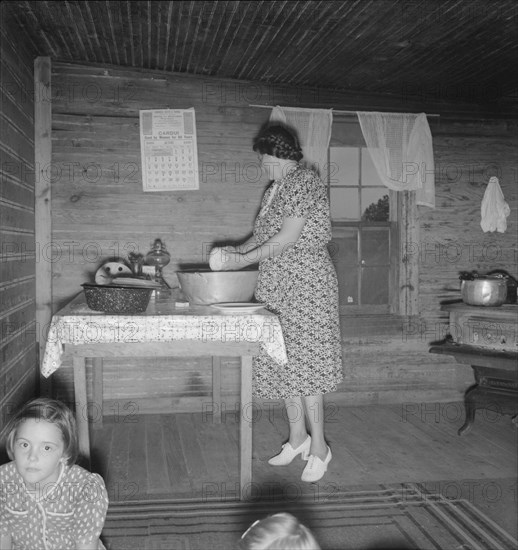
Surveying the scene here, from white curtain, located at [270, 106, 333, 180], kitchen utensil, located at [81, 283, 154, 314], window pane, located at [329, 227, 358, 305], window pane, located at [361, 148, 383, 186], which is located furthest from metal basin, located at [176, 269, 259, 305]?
window pane, located at [361, 148, 383, 186]

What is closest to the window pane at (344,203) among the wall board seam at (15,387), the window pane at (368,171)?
the window pane at (368,171)

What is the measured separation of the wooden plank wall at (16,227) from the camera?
10.2 ft

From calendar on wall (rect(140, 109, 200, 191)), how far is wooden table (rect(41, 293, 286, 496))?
5.84ft

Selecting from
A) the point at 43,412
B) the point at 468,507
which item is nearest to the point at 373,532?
the point at 468,507

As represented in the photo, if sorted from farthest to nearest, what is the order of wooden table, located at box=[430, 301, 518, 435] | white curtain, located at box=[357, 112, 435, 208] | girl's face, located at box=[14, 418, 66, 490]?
white curtain, located at box=[357, 112, 435, 208] < wooden table, located at box=[430, 301, 518, 435] < girl's face, located at box=[14, 418, 66, 490]

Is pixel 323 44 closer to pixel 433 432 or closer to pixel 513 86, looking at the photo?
pixel 513 86

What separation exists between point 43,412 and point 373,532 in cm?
143

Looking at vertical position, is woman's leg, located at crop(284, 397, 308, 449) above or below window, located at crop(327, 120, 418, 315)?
below

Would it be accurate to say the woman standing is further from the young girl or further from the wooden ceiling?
the young girl

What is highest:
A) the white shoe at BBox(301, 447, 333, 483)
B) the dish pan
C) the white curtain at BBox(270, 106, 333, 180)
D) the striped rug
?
the white curtain at BBox(270, 106, 333, 180)

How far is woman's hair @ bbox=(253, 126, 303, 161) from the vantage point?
3.10m

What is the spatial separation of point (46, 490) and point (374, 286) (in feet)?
10.6

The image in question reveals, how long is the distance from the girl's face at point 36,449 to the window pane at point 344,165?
124 inches

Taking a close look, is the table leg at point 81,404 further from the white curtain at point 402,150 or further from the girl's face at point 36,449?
the white curtain at point 402,150
